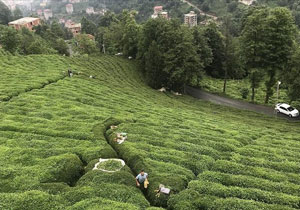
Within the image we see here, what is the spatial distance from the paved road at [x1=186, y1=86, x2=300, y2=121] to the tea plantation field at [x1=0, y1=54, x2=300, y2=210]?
6.44m

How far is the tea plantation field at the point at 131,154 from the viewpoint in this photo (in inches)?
713

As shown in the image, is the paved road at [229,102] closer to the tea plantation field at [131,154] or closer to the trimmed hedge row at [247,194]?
the tea plantation field at [131,154]

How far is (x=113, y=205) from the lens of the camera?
665 inches

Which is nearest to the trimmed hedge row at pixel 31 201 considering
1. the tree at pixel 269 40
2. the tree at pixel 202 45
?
the tree at pixel 269 40

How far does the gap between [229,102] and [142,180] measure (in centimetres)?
4038

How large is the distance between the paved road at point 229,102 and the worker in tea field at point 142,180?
34661 mm

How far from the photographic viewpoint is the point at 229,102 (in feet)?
184

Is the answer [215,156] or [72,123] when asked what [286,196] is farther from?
[72,123]

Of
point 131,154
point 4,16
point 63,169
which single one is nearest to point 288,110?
point 131,154

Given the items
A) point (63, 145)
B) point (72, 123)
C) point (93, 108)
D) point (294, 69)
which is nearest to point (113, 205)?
point (63, 145)

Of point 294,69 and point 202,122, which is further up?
point 294,69

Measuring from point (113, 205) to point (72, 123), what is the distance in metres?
14.7

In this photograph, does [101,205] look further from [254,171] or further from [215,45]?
[215,45]

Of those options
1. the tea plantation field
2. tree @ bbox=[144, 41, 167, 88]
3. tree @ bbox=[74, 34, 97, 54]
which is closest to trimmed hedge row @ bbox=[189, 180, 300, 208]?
the tea plantation field
